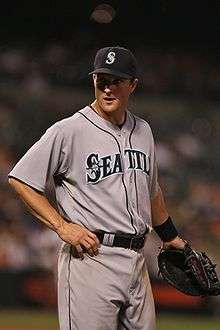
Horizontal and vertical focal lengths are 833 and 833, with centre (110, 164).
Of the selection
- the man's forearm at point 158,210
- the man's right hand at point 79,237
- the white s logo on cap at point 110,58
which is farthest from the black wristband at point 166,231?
the white s logo on cap at point 110,58

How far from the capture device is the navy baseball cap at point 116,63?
357 cm

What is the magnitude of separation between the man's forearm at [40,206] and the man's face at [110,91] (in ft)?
1.58

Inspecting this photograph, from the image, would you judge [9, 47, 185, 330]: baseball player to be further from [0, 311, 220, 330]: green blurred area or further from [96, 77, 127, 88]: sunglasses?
[0, 311, 220, 330]: green blurred area

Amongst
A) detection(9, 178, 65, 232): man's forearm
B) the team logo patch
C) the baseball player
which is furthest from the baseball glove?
detection(9, 178, 65, 232): man's forearm

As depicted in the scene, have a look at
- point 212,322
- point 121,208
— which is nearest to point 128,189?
point 121,208

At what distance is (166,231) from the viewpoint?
4035 mm

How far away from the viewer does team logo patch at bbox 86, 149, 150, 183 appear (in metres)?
3.56

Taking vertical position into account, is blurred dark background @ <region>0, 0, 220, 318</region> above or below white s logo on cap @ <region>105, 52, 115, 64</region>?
above

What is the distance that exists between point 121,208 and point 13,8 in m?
11.3

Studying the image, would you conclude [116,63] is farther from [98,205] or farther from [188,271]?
[188,271]

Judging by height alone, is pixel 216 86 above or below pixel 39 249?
above

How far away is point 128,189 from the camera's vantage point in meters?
3.59

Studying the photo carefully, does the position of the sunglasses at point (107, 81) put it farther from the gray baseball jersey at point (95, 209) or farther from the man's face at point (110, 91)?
the gray baseball jersey at point (95, 209)

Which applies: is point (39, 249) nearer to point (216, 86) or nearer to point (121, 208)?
point (216, 86)
